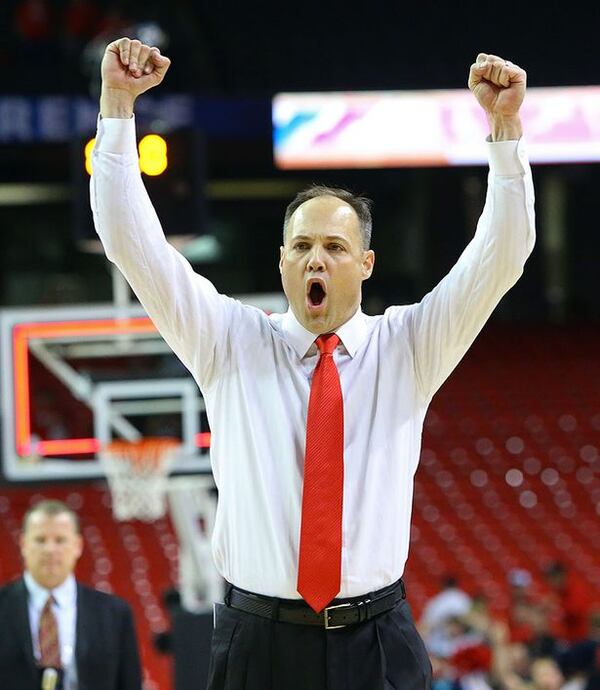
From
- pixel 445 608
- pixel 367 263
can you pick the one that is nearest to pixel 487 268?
pixel 367 263

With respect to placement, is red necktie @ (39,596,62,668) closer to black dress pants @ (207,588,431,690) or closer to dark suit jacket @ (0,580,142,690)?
dark suit jacket @ (0,580,142,690)

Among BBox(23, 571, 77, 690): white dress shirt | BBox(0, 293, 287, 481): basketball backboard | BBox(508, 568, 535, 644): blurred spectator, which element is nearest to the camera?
BBox(23, 571, 77, 690): white dress shirt

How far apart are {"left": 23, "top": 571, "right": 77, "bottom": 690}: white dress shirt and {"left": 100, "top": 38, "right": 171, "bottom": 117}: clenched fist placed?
2.68 m

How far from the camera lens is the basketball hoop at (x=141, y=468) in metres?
7.78

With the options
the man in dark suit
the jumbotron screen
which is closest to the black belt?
the man in dark suit

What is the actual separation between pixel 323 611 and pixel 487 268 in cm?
82

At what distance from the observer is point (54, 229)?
756 inches

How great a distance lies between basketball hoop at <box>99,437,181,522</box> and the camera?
306 inches

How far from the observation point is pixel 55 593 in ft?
16.8

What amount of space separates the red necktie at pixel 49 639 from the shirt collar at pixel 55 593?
33 millimetres

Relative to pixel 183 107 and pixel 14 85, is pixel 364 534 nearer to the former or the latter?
pixel 183 107

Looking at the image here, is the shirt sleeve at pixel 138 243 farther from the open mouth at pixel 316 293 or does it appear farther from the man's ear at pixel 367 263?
the man's ear at pixel 367 263

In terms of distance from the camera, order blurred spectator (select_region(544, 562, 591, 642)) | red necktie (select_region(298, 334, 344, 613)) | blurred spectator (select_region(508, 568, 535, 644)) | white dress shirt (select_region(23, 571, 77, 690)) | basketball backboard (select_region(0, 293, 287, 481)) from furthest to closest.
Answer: blurred spectator (select_region(544, 562, 591, 642)) < blurred spectator (select_region(508, 568, 535, 644)) < basketball backboard (select_region(0, 293, 287, 481)) < white dress shirt (select_region(23, 571, 77, 690)) < red necktie (select_region(298, 334, 344, 613))

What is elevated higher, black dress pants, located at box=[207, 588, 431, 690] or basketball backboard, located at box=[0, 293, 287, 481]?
basketball backboard, located at box=[0, 293, 287, 481]
